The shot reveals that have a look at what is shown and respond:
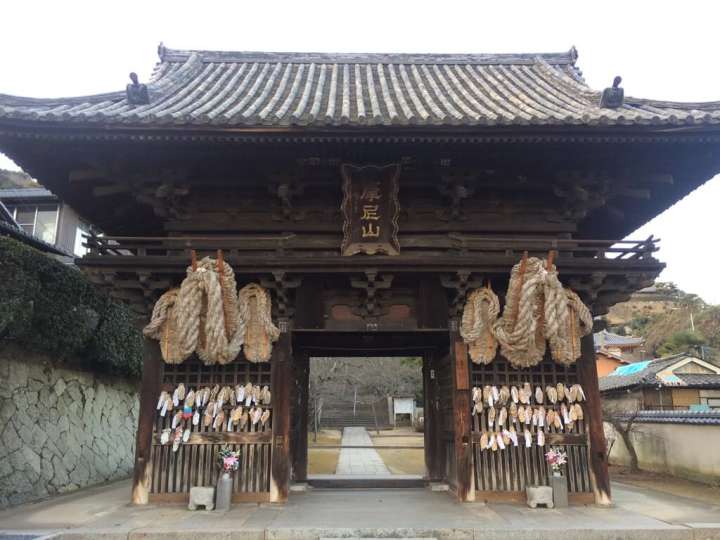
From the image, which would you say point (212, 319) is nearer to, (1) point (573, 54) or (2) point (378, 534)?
(2) point (378, 534)

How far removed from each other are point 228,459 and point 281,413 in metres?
0.98

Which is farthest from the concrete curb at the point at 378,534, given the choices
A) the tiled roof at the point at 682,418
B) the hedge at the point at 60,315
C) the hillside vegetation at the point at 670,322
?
the hillside vegetation at the point at 670,322

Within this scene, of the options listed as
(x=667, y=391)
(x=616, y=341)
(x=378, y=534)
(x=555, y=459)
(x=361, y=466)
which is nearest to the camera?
(x=378, y=534)

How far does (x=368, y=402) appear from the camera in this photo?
45.9 metres

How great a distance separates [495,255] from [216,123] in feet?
14.6

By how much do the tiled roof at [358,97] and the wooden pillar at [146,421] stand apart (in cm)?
350

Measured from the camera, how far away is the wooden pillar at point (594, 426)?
24.2 ft

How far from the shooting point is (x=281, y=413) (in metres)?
7.49

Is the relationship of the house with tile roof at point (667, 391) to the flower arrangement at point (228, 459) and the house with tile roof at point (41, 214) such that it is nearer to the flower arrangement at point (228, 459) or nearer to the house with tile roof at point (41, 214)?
the flower arrangement at point (228, 459)

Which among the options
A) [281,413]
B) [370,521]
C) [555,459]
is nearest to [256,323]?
[281,413]

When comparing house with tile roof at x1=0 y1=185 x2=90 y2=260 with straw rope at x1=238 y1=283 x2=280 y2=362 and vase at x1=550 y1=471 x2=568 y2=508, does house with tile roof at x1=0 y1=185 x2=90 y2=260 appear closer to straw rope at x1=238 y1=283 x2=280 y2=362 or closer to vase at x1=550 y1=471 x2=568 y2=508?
straw rope at x1=238 y1=283 x2=280 y2=362

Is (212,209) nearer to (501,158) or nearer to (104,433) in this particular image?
(501,158)

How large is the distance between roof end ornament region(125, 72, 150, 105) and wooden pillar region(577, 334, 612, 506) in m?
8.09

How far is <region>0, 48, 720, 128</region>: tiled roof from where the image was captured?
6531 mm
